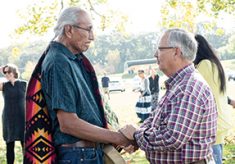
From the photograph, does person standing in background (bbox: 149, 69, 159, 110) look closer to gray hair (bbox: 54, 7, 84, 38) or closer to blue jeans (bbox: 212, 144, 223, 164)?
blue jeans (bbox: 212, 144, 223, 164)

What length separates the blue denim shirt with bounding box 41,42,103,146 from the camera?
2.31 m

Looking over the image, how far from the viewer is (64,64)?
236 cm

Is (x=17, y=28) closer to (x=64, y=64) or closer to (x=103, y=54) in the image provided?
(x=64, y=64)

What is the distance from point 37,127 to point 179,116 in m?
0.82

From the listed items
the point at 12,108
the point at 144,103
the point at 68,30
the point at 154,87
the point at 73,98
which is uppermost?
the point at 68,30

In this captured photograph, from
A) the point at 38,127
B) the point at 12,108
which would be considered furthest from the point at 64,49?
the point at 12,108

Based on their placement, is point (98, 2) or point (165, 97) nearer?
point (165, 97)

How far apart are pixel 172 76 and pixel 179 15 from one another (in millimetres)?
8467

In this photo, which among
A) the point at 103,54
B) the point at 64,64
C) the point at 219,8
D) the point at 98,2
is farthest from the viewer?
the point at 103,54

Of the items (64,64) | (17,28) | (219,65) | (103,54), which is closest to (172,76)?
(64,64)

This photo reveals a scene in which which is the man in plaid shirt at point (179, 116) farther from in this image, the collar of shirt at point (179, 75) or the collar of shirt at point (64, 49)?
the collar of shirt at point (64, 49)

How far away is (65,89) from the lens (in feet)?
7.58

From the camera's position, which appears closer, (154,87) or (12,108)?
(12,108)

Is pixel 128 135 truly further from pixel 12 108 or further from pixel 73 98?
pixel 12 108
